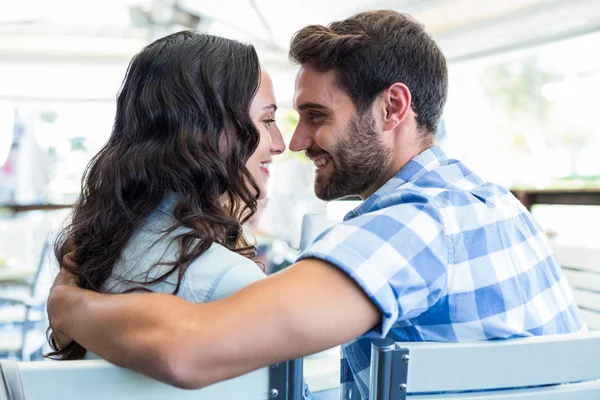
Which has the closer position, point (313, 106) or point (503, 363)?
point (503, 363)

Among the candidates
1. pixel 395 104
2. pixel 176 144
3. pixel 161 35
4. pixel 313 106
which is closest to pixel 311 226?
pixel 313 106

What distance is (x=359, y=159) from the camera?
1.63 meters

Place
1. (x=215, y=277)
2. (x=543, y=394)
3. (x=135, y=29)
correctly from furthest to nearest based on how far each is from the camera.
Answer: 1. (x=135, y=29)
2. (x=215, y=277)
3. (x=543, y=394)

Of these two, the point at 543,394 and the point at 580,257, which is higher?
the point at 580,257

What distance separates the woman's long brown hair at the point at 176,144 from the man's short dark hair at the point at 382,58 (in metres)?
0.47

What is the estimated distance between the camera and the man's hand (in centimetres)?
101

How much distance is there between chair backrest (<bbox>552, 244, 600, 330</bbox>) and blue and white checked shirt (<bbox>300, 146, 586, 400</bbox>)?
0.79m

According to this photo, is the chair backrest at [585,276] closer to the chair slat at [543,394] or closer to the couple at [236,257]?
the couple at [236,257]

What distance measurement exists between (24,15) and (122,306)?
309cm

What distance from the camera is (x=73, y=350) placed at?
1.23m

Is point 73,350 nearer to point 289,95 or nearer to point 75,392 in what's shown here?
point 75,392

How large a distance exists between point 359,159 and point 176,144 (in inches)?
25.0

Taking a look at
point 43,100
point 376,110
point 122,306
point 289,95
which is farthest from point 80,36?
point 122,306

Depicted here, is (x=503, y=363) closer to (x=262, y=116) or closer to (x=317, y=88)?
(x=262, y=116)
